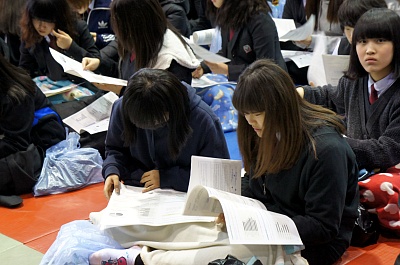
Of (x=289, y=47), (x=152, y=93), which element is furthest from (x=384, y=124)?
(x=289, y=47)

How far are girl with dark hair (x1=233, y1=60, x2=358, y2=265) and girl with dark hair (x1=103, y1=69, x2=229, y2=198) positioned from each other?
1.05 ft

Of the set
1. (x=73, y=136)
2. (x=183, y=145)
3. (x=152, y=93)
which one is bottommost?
(x=73, y=136)

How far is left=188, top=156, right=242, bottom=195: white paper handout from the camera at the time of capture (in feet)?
7.55

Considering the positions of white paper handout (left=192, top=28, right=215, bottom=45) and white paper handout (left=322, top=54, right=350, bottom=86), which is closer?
white paper handout (left=322, top=54, right=350, bottom=86)

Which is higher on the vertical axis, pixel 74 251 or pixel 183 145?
pixel 183 145

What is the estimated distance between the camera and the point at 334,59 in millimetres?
3191

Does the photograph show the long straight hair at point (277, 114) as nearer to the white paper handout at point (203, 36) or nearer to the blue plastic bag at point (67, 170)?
the blue plastic bag at point (67, 170)

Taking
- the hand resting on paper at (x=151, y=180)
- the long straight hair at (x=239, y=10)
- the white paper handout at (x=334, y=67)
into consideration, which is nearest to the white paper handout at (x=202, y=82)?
the long straight hair at (x=239, y=10)

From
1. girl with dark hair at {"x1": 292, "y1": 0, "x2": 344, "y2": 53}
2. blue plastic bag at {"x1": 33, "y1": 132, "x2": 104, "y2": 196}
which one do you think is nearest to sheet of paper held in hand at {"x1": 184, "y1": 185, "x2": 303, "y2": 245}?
blue plastic bag at {"x1": 33, "y1": 132, "x2": 104, "y2": 196}

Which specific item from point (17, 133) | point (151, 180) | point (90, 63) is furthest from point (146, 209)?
point (90, 63)

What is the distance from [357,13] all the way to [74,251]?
189 cm

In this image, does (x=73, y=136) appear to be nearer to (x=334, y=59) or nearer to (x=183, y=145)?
(x=183, y=145)

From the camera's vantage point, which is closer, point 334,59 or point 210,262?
point 210,262

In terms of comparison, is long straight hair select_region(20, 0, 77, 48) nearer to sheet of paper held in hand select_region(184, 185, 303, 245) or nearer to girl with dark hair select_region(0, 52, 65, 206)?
girl with dark hair select_region(0, 52, 65, 206)
